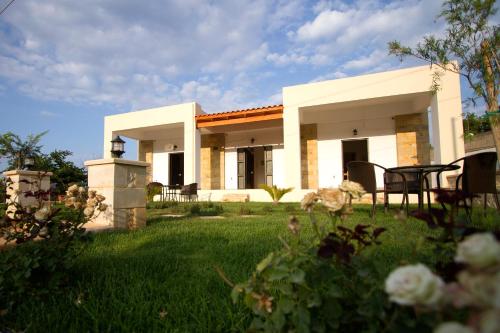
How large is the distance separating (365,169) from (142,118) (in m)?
10.3

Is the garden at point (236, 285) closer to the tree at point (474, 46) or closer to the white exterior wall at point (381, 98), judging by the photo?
the tree at point (474, 46)

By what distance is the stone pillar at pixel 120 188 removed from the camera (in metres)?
3.83

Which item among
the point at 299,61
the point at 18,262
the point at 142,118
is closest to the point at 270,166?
the point at 299,61

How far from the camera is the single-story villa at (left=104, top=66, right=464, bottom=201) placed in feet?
28.6

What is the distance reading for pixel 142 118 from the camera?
12.3 metres

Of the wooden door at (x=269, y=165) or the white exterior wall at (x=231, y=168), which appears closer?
the wooden door at (x=269, y=165)

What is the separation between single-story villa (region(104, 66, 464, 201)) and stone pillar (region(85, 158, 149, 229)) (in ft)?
21.4

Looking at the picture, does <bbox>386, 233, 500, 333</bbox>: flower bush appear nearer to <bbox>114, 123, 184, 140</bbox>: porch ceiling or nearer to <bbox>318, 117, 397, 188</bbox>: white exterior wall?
<bbox>318, 117, 397, 188</bbox>: white exterior wall

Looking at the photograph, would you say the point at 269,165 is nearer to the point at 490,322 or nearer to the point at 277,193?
the point at 277,193

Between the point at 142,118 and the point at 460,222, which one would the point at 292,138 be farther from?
the point at 460,222

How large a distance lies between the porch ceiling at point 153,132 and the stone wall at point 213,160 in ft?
4.56

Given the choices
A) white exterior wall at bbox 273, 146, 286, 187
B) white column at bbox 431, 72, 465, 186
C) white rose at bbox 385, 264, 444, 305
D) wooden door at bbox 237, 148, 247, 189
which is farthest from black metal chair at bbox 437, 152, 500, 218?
wooden door at bbox 237, 148, 247, 189

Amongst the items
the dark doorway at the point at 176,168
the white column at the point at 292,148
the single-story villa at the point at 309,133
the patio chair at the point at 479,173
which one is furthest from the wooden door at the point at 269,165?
the patio chair at the point at 479,173

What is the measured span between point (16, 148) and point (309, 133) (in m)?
12.9
